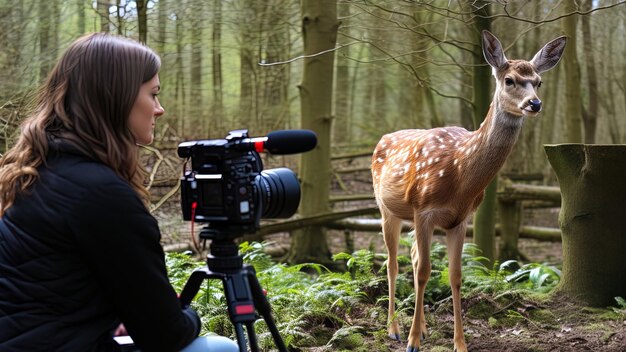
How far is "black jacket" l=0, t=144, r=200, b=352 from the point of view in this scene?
7.45 ft

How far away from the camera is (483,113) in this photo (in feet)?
20.1

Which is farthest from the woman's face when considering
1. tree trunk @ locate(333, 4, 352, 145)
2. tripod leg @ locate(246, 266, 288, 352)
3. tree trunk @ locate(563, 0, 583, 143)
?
tree trunk @ locate(333, 4, 352, 145)

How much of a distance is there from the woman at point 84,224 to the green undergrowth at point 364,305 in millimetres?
2047

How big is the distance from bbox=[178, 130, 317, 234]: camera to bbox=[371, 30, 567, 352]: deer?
1614 millimetres

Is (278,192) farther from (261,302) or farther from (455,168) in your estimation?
(455,168)

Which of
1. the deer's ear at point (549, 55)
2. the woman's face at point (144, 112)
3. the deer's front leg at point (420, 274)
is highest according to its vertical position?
the deer's ear at point (549, 55)

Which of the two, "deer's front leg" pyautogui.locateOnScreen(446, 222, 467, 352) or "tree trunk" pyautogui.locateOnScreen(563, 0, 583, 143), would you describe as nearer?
"deer's front leg" pyautogui.locateOnScreen(446, 222, 467, 352)

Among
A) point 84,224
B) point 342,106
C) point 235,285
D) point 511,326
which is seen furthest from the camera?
point 342,106

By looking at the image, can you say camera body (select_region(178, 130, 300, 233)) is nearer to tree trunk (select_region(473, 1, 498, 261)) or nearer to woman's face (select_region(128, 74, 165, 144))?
woman's face (select_region(128, 74, 165, 144))

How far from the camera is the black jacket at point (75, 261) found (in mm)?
2270

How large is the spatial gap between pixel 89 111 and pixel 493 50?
2.40 meters

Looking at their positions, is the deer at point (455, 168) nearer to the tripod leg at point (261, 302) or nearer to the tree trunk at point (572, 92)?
the tripod leg at point (261, 302)

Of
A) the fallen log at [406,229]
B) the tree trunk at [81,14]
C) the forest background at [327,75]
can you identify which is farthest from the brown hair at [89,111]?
the fallen log at [406,229]

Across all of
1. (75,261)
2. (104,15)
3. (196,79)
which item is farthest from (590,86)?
(75,261)
